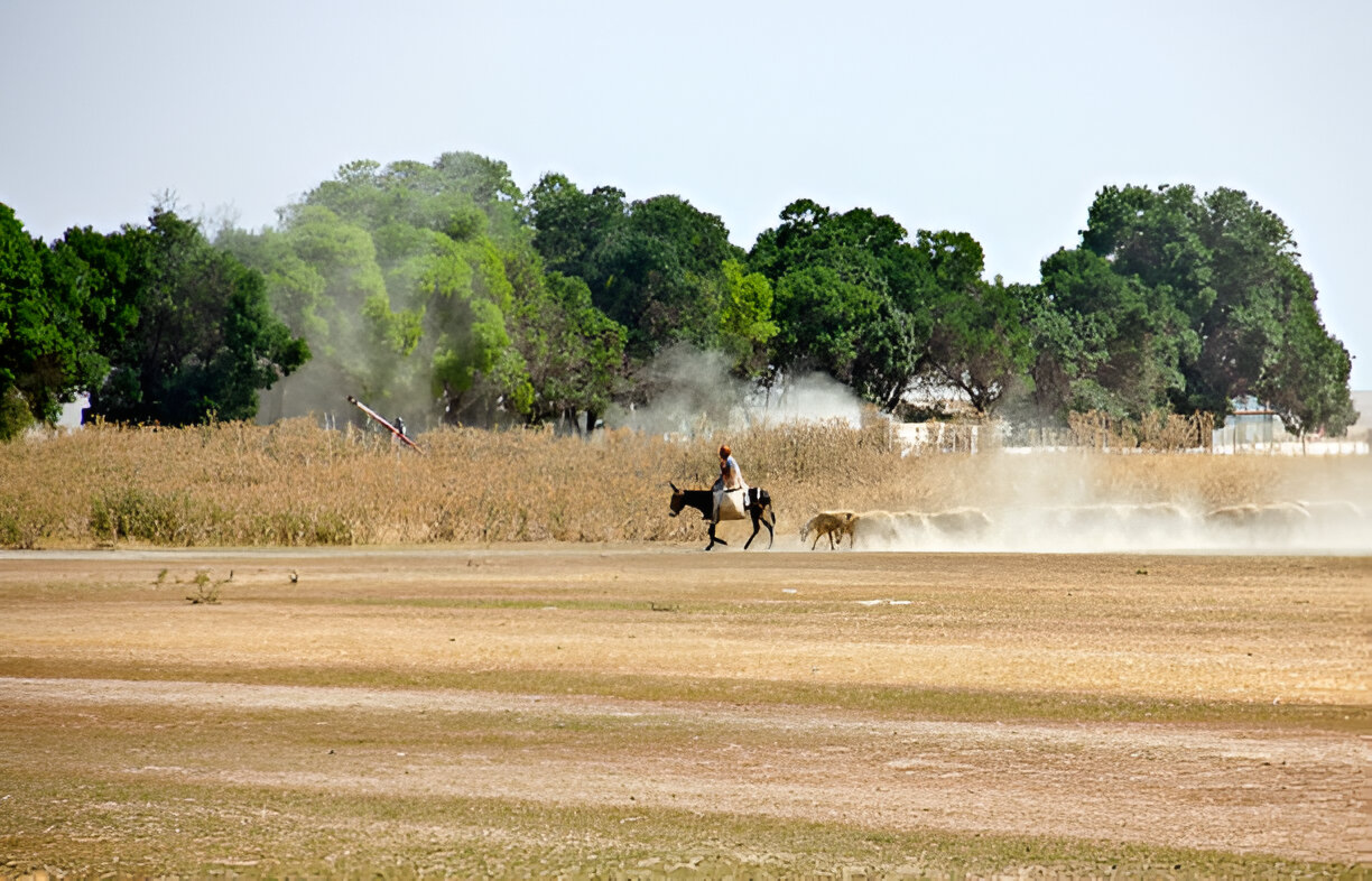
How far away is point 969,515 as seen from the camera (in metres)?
32.1

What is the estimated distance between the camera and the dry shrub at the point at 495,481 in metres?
32.1

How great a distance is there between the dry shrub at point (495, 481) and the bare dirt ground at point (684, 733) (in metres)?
11.4

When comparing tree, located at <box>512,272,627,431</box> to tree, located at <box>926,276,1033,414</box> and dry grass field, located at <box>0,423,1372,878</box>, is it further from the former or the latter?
dry grass field, located at <box>0,423,1372,878</box>

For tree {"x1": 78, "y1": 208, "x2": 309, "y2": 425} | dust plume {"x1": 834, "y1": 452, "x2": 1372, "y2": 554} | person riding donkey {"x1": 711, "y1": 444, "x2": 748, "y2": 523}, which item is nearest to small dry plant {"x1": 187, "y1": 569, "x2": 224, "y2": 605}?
person riding donkey {"x1": 711, "y1": 444, "x2": 748, "y2": 523}

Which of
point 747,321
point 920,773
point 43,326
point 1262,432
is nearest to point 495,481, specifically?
point 43,326

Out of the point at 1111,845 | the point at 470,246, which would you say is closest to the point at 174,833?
the point at 1111,845

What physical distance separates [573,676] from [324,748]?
361cm

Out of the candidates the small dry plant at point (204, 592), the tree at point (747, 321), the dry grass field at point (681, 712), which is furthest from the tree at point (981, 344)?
the small dry plant at point (204, 592)

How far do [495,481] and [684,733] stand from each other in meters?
25.0

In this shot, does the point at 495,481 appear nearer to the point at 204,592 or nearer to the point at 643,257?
the point at 204,592

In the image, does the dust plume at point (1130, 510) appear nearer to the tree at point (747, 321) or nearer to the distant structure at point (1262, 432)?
the distant structure at point (1262, 432)

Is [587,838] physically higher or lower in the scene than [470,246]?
lower

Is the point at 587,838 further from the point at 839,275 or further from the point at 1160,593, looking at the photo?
the point at 839,275

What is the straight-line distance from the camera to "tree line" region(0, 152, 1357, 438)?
64438 mm
